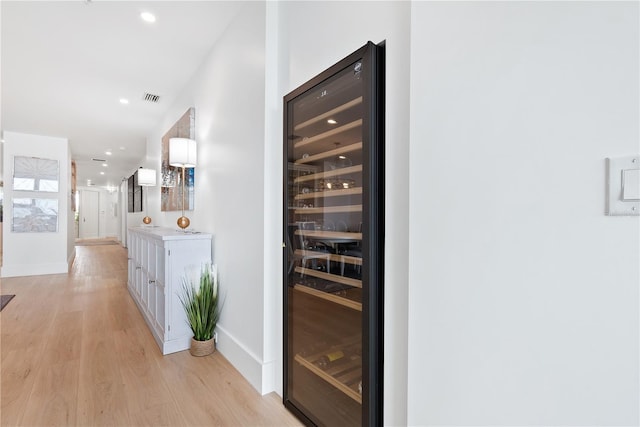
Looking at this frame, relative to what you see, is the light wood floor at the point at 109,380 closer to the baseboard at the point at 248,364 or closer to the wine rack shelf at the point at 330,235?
the baseboard at the point at 248,364

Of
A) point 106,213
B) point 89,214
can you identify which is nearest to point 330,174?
point 89,214

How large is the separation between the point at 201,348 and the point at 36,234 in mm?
5678

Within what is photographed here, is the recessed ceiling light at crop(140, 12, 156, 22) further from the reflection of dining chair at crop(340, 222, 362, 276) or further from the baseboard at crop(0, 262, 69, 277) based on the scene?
the baseboard at crop(0, 262, 69, 277)

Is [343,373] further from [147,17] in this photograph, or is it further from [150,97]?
[150,97]

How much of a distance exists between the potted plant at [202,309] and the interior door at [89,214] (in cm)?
1509

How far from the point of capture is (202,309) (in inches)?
97.3

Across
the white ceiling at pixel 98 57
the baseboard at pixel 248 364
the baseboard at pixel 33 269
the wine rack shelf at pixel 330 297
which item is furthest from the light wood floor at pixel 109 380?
the baseboard at pixel 33 269

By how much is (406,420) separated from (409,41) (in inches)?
56.1

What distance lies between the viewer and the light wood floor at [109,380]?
169 centimetres

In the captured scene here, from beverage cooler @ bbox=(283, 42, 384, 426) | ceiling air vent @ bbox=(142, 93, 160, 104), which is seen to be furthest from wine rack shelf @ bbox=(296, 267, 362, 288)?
ceiling air vent @ bbox=(142, 93, 160, 104)

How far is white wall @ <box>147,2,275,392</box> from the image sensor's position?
201 cm

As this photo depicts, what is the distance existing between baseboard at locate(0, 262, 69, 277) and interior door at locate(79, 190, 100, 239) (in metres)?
9.87
